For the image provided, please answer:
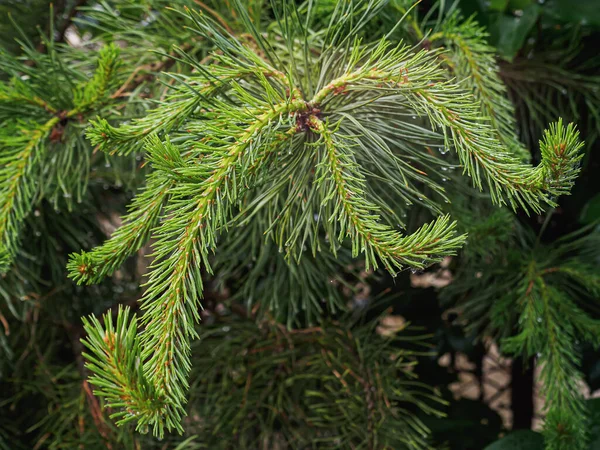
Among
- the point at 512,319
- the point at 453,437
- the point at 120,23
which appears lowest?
the point at 453,437

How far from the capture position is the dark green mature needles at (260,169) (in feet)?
0.65

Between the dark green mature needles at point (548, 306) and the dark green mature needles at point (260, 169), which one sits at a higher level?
the dark green mature needles at point (260, 169)

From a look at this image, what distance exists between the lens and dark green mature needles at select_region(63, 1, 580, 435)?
198 millimetres

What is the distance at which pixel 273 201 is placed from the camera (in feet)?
0.96

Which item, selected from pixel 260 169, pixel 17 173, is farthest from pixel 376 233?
pixel 17 173

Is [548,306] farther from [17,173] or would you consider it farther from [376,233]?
[17,173]

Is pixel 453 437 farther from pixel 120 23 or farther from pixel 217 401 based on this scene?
pixel 120 23

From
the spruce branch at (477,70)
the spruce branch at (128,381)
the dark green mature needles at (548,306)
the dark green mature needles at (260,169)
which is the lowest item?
the dark green mature needles at (548,306)

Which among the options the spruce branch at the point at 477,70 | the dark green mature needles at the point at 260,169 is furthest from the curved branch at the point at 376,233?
the spruce branch at the point at 477,70

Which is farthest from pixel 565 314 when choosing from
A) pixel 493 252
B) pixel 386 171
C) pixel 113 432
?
pixel 113 432

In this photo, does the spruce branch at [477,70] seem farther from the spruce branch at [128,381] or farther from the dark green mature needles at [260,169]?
the spruce branch at [128,381]

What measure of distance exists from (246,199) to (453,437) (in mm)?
369

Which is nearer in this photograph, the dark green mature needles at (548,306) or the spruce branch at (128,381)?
the spruce branch at (128,381)

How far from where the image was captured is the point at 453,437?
1.83ft
